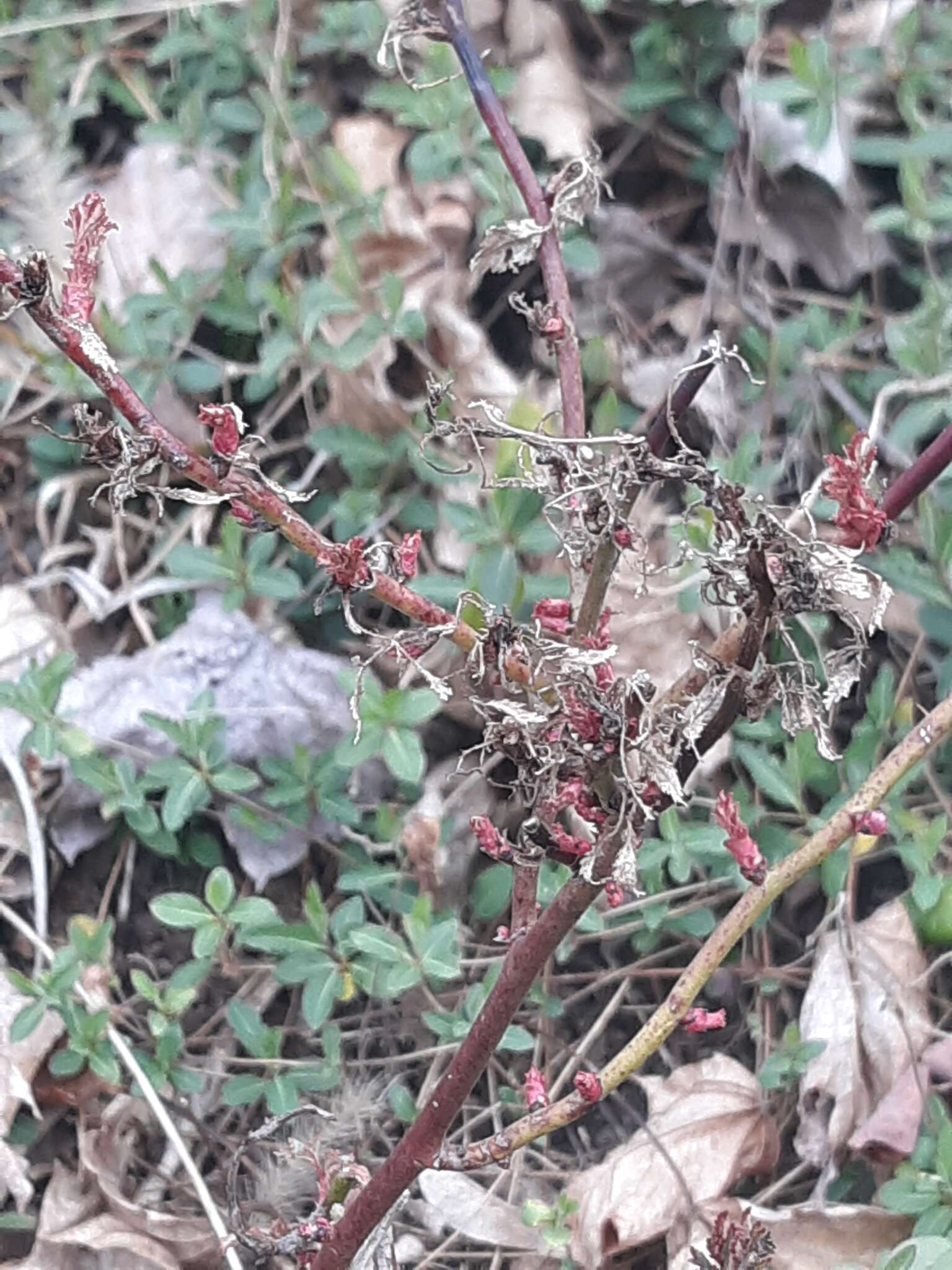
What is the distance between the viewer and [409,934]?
1.93 m

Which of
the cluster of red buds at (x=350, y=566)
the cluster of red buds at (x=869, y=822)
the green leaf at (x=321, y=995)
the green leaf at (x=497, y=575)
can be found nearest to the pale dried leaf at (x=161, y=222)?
the green leaf at (x=497, y=575)

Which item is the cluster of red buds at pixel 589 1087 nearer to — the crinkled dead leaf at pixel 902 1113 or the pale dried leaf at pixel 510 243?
the crinkled dead leaf at pixel 902 1113

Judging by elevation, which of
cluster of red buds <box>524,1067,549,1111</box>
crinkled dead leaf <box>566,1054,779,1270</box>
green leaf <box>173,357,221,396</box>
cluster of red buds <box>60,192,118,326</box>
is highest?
cluster of red buds <box>60,192,118,326</box>

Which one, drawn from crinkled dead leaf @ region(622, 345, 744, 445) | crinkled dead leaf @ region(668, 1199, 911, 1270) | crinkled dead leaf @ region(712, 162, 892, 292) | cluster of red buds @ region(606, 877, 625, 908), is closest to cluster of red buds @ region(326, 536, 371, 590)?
cluster of red buds @ region(606, 877, 625, 908)

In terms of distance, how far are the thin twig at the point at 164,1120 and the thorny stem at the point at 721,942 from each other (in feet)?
2.21

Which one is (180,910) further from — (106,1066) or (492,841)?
(492,841)

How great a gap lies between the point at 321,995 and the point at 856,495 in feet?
4.08

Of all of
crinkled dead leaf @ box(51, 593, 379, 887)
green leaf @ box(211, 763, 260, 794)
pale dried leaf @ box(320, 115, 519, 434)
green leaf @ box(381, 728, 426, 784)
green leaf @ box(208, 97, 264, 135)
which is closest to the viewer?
green leaf @ box(381, 728, 426, 784)

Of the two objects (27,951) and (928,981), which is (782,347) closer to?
(928,981)

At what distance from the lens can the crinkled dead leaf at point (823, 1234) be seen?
5.89 ft

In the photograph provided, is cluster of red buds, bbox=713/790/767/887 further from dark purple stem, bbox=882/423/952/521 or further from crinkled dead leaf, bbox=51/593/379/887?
crinkled dead leaf, bbox=51/593/379/887

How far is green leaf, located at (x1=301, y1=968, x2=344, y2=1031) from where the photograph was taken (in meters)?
1.97

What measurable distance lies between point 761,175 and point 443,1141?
2.15 metres

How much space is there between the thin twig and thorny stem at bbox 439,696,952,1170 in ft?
2.21
